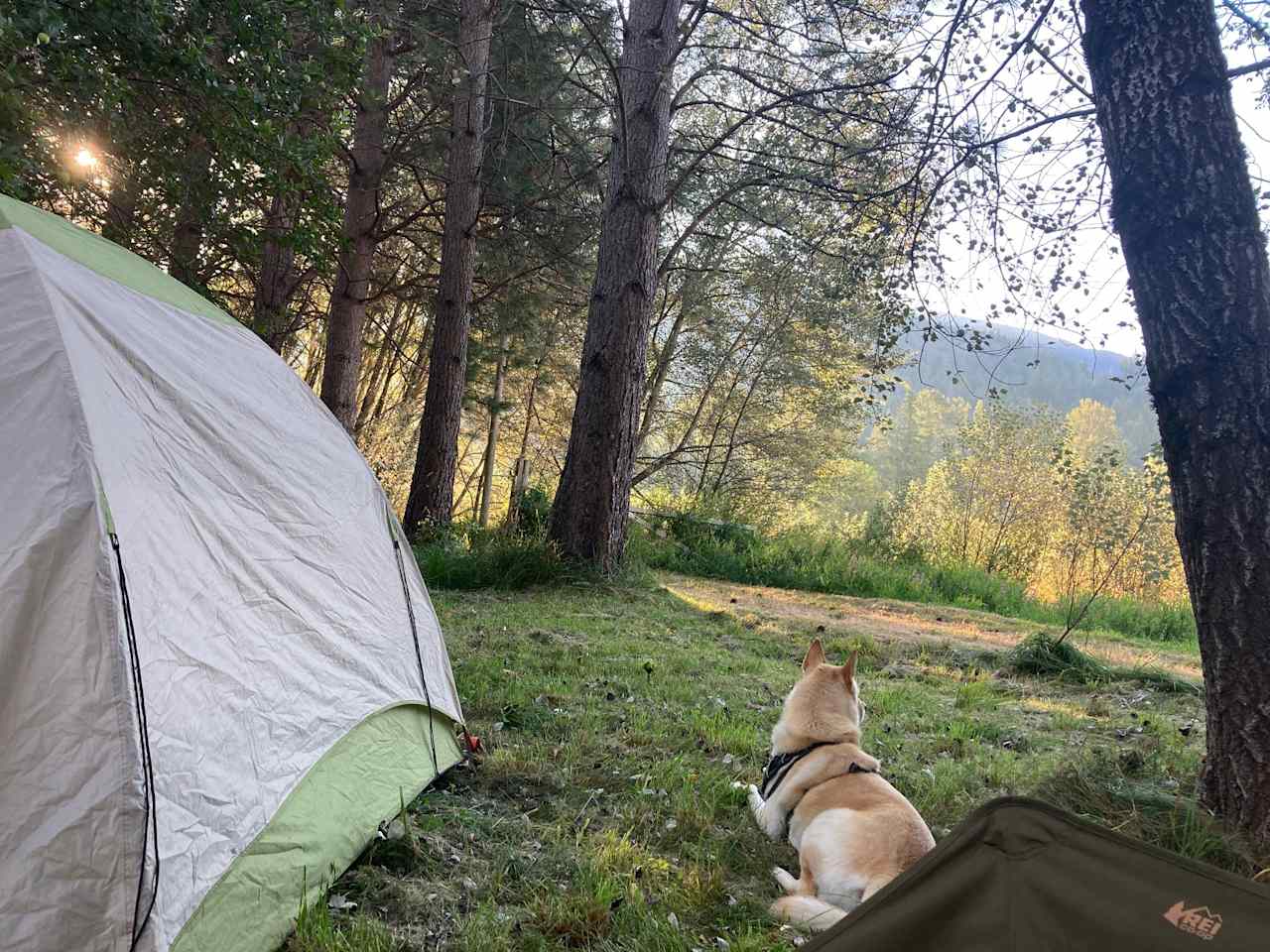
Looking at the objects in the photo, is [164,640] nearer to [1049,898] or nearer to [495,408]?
[1049,898]

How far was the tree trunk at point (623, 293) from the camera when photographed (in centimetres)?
812

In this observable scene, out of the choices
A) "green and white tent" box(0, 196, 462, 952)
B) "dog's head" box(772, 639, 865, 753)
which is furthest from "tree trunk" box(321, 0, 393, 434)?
"dog's head" box(772, 639, 865, 753)

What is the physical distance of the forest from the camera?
102 inches

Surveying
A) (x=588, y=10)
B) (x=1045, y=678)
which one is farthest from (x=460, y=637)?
(x=588, y=10)

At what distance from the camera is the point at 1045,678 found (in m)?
6.17

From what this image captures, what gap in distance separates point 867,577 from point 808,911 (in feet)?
31.0

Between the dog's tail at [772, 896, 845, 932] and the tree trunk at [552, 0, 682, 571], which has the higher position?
the tree trunk at [552, 0, 682, 571]

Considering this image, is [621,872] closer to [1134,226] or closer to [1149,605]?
[1134,226]

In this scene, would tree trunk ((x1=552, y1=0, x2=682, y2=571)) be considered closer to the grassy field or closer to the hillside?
the grassy field

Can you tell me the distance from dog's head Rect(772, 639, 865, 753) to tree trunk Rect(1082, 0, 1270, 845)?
47.2 inches

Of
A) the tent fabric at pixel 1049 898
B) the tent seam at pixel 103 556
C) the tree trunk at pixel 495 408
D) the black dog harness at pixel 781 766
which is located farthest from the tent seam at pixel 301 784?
the tree trunk at pixel 495 408

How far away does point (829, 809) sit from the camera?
2.61 metres

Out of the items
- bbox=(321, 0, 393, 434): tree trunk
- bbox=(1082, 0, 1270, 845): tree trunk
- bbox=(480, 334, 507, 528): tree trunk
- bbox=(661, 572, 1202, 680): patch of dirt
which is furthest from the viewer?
bbox=(480, 334, 507, 528): tree trunk

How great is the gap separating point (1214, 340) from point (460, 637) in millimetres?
4784
